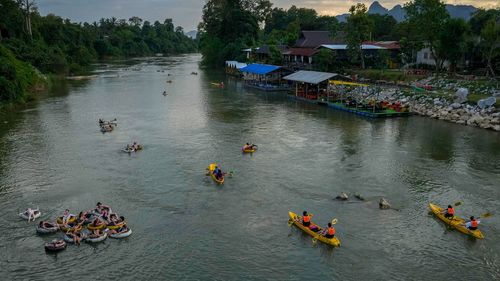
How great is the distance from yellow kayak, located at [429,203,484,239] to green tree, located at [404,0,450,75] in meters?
40.5

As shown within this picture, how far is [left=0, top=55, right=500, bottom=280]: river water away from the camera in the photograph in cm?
2052

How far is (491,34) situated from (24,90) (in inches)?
2417

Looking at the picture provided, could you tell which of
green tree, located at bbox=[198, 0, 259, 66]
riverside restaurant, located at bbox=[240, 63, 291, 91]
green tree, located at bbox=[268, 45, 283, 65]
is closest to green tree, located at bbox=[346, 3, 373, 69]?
riverside restaurant, located at bbox=[240, 63, 291, 91]

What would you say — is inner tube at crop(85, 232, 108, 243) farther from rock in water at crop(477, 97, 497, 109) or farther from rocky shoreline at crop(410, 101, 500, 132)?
rock in water at crop(477, 97, 497, 109)

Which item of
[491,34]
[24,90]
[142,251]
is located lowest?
[142,251]

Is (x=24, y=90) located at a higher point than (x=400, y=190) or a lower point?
higher

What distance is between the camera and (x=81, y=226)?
922 inches

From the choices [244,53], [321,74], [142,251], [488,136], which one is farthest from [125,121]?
[244,53]

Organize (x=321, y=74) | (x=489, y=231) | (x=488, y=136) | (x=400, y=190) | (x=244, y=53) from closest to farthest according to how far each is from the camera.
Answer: (x=489, y=231) < (x=400, y=190) < (x=488, y=136) < (x=321, y=74) < (x=244, y=53)

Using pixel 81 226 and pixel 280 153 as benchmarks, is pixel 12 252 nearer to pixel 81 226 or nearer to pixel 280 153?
pixel 81 226

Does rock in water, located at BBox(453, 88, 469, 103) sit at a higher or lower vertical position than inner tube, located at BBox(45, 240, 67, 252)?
higher

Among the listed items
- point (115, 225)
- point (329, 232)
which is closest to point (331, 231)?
point (329, 232)

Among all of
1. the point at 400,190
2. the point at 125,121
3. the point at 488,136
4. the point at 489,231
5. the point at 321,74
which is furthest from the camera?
the point at 321,74

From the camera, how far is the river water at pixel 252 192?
20516 millimetres
